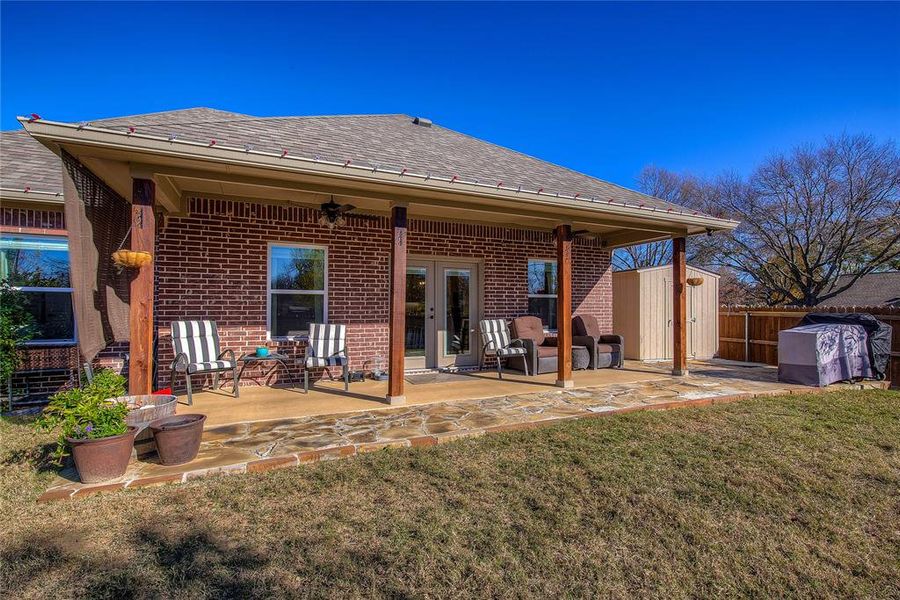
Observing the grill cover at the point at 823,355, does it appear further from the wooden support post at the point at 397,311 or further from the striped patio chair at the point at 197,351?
the striped patio chair at the point at 197,351

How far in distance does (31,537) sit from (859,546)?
14.6 feet

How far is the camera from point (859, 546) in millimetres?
2359

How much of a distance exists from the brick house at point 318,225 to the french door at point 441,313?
3cm

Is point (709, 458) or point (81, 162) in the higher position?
point (81, 162)

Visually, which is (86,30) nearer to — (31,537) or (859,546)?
(31,537)

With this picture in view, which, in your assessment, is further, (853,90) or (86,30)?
(853,90)

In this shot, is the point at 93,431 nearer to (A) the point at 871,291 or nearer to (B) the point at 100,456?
(B) the point at 100,456

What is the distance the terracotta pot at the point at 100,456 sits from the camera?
2.88m

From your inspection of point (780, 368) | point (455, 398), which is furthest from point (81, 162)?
point (780, 368)

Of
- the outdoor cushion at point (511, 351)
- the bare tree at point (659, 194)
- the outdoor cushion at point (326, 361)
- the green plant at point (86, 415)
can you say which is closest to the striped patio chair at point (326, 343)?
the outdoor cushion at point (326, 361)

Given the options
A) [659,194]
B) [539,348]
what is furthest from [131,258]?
[659,194]

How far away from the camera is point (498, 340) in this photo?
293 inches

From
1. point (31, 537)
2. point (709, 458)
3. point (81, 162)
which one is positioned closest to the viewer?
point (31, 537)

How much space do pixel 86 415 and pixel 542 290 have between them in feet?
23.8
